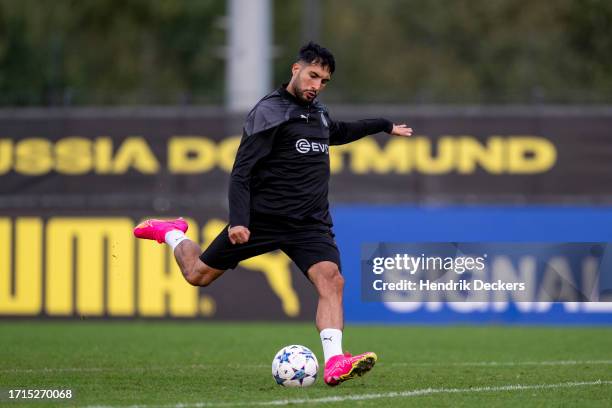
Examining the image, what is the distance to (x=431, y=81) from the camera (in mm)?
45938

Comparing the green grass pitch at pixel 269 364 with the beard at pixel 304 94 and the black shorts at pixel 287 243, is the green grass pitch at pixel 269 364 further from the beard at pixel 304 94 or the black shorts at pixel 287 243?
the beard at pixel 304 94

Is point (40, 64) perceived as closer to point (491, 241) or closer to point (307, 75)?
point (491, 241)

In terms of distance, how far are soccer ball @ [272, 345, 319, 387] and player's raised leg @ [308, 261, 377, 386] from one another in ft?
0.44

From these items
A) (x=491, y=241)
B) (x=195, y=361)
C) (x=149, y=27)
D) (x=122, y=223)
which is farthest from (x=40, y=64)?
(x=195, y=361)

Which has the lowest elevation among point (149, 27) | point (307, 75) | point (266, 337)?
point (266, 337)

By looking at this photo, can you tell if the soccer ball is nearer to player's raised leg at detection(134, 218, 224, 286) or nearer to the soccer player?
the soccer player

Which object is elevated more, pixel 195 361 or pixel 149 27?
pixel 149 27

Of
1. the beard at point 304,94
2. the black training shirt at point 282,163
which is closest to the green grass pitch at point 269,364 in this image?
the black training shirt at point 282,163

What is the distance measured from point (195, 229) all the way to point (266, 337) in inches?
109

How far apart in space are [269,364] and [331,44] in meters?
39.3

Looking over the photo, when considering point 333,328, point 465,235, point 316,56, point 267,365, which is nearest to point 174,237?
point 267,365

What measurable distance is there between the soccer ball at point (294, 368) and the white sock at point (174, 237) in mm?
1667

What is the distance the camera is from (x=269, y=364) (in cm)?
1154

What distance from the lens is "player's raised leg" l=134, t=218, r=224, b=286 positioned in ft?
34.1
